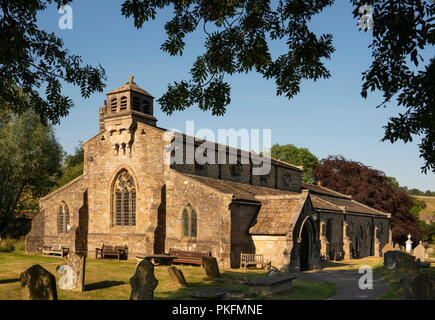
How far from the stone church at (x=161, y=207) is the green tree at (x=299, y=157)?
32.0m

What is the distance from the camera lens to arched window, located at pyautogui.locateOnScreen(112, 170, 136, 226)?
108 feet

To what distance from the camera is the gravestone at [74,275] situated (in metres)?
17.9

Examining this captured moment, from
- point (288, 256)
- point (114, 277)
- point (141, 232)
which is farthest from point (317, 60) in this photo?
point (141, 232)

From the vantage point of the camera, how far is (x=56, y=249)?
1373 inches

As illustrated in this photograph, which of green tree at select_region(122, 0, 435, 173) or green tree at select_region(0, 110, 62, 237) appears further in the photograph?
green tree at select_region(0, 110, 62, 237)

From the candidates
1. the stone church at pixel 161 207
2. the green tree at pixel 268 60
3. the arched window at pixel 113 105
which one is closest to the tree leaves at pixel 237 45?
the green tree at pixel 268 60

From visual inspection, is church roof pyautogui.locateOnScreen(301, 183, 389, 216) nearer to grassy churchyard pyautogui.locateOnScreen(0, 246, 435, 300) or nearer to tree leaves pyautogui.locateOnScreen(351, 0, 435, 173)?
grassy churchyard pyautogui.locateOnScreen(0, 246, 435, 300)

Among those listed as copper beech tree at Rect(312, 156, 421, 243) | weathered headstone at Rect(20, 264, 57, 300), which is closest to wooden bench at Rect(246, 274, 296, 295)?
weathered headstone at Rect(20, 264, 57, 300)

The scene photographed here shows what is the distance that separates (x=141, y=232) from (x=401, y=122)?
2256cm

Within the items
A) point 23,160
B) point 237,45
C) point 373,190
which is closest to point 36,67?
point 237,45

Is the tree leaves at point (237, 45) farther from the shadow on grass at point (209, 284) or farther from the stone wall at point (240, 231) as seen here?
the stone wall at point (240, 231)

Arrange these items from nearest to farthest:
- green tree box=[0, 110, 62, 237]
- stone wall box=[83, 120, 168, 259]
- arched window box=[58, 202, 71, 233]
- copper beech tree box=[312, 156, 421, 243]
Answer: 1. stone wall box=[83, 120, 168, 259]
2. arched window box=[58, 202, 71, 233]
3. green tree box=[0, 110, 62, 237]
4. copper beech tree box=[312, 156, 421, 243]

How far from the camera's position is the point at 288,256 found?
27000mm

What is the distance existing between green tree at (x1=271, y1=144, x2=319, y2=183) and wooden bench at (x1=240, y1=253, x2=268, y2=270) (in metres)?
46.4
